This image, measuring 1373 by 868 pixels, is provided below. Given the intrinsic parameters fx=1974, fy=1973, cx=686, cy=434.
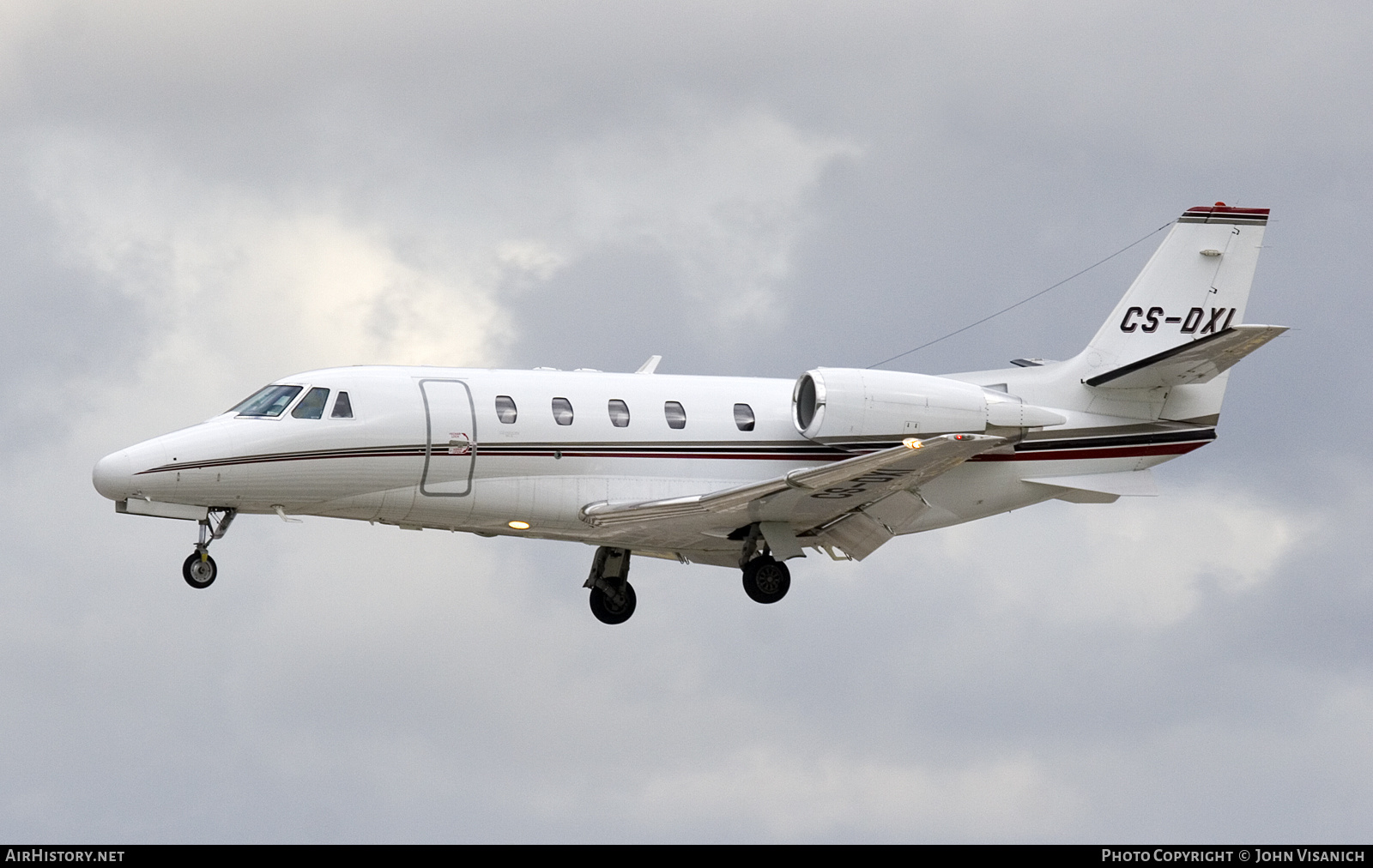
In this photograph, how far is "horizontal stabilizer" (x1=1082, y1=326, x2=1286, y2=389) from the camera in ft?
104

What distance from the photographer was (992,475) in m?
34.3

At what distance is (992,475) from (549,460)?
809 cm

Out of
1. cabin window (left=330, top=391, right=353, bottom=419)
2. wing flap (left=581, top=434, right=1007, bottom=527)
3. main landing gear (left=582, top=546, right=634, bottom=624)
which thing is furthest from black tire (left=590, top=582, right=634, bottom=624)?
cabin window (left=330, top=391, right=353, bottom=419)

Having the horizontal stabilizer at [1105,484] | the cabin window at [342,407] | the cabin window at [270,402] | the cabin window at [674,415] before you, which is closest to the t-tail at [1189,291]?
the horizontal stabilizer at [1105,484]

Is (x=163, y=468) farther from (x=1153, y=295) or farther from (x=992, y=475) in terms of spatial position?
(x=1153, y=295)

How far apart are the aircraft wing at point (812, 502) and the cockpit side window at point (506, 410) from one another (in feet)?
6.04

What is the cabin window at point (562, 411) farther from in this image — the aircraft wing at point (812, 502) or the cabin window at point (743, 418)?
the cabin window at point (743, 418)

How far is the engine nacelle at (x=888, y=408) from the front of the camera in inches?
1258

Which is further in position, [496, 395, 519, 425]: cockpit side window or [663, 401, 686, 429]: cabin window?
[663, 401, 686, 429]: cabin window

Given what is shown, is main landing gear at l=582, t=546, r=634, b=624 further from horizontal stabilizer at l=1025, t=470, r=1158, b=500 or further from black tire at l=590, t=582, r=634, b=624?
horizontal stabilizer at l=1025, t=470, r=1158, b=500

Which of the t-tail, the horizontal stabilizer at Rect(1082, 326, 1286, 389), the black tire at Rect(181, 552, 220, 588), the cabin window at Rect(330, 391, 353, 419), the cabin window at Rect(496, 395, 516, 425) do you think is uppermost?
the t-tail

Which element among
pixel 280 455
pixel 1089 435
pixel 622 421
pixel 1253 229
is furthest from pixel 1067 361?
pixel 280 455

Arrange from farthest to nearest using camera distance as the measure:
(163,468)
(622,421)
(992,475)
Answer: (992,475)
(622,421)
(163,468)

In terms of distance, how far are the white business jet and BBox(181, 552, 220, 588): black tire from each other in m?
0.05
